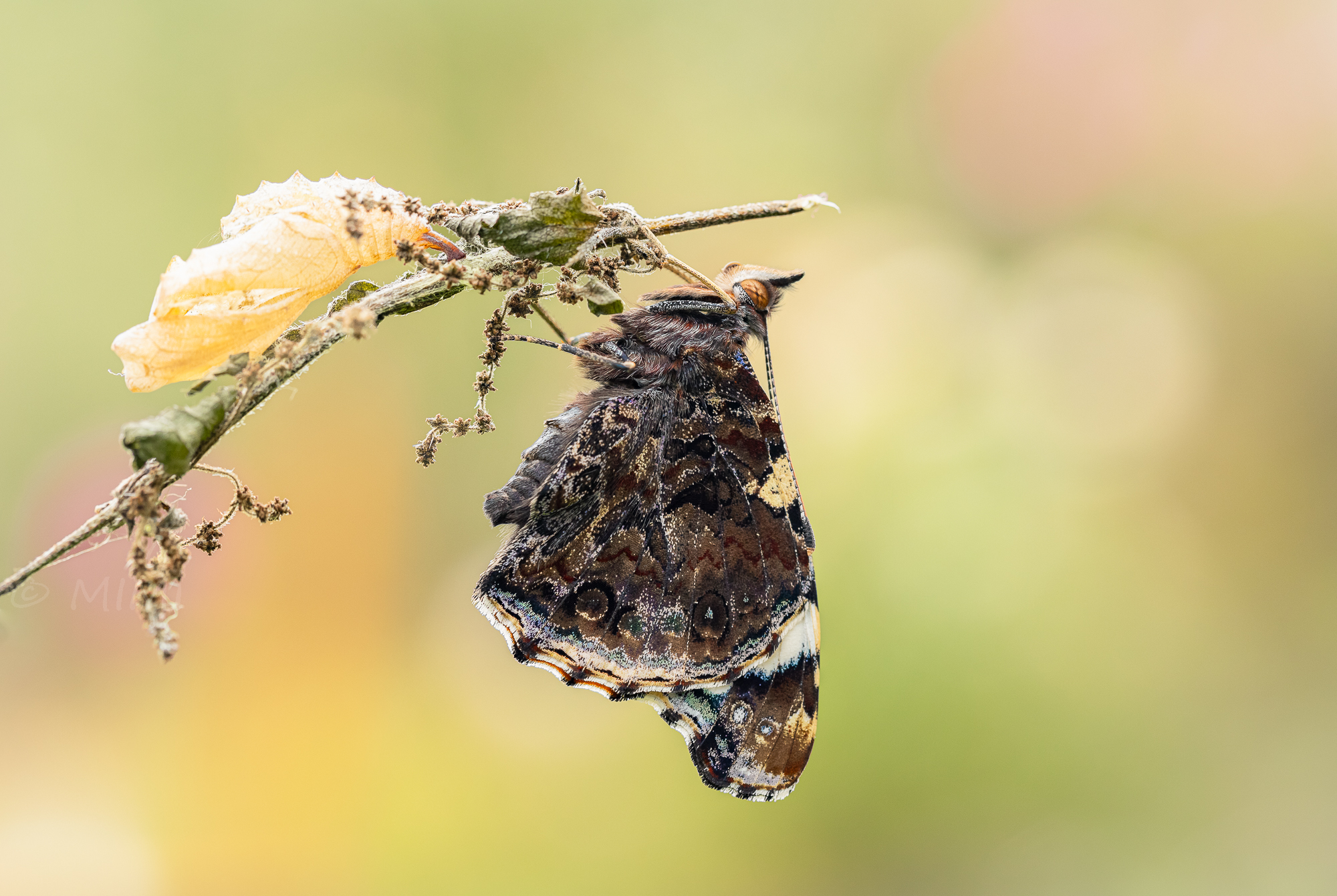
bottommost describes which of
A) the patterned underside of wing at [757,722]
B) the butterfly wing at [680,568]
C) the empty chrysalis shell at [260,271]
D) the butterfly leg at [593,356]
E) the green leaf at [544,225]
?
the patterned underside of wing at [757,722]

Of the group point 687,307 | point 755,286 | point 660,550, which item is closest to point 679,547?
point 660,550

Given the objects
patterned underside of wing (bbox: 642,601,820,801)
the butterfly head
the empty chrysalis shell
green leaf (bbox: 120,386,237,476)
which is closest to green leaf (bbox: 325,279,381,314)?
the empty chrysalis shell

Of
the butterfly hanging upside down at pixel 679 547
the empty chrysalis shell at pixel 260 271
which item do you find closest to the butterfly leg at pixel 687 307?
the butterfly hanging upside down at pixel 679 547

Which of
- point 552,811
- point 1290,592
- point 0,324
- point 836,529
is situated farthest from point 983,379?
point 0,324

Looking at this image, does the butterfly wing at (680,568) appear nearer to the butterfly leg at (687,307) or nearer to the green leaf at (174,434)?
the butterfly leg at (687,307)

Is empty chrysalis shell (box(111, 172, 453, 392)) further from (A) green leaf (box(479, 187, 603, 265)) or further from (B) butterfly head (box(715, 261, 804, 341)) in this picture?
(B) butterfly head (box(715, 261, 804, 341))

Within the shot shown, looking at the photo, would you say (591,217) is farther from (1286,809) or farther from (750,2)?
(1286,809)

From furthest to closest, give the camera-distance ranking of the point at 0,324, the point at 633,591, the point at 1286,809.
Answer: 1. the point at 1286,809
2. the point at 0,324
3. the point at 633,591
